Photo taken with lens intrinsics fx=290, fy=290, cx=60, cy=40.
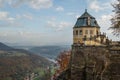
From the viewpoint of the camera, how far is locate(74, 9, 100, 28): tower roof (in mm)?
60225

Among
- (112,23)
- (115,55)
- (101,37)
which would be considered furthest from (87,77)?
(101,37)

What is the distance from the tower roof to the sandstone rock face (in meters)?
12.5

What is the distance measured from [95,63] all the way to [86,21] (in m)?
16.8

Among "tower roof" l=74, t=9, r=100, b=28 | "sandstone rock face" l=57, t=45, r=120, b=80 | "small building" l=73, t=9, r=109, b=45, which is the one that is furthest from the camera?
"small building" l=73, t=9, r=109, b=45

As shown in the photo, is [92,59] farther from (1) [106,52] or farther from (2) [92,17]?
(2) [92,17]

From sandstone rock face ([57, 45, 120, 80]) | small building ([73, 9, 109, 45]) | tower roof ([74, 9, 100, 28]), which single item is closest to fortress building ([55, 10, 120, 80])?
sandstone rock face ([57, 45, 120, 80])

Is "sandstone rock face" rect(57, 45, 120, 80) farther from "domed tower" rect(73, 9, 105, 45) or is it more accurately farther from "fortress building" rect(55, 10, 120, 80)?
"domed tower" rect(73, 9, 105, 45)

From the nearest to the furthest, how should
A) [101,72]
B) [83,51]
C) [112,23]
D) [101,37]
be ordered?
[112,23] → [101,72] → [83,51] → [101,37]

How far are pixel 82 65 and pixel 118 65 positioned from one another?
586cm

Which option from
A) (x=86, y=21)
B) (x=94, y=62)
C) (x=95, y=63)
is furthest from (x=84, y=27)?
(x=95, y=63)

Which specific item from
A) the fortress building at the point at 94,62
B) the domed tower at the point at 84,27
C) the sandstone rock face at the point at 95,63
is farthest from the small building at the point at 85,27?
the sandstone rock face at the point at 95,63

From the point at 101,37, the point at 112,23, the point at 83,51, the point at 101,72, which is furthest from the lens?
→ the point at 101,37

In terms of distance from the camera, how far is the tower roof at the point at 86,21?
60.2m

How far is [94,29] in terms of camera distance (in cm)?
6212
